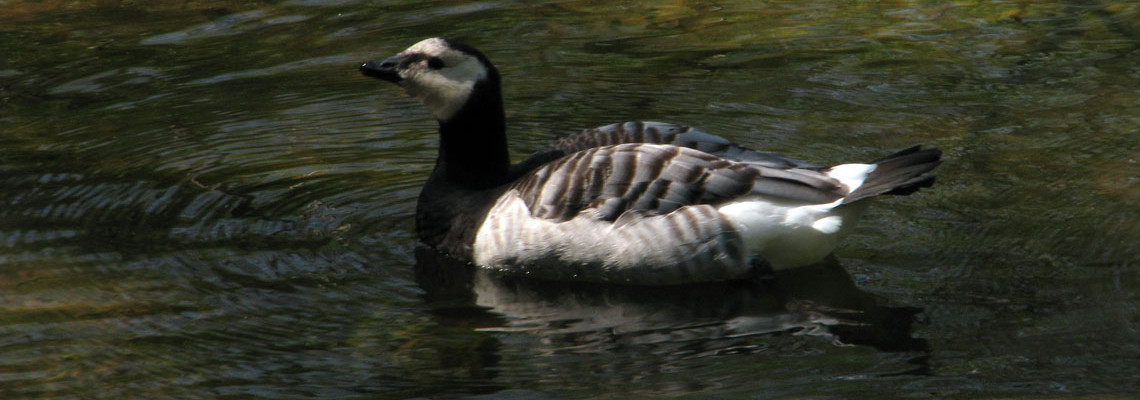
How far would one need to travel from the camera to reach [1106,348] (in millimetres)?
5566

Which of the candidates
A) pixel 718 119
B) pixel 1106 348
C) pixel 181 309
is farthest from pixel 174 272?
pixel 1106 348

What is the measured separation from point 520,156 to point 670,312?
2.58 meters

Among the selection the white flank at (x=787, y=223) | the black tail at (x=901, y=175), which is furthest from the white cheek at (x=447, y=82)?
the black tail at (x=901, y=175)

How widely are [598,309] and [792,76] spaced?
3.88 m

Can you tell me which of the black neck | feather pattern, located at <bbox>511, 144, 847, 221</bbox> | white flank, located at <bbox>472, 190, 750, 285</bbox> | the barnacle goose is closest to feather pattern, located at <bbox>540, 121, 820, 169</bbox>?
the barnacle goose

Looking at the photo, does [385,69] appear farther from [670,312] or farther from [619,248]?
[670,312]

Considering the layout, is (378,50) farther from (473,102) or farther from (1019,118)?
(1019,118)

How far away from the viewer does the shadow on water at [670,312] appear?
6.00 meters

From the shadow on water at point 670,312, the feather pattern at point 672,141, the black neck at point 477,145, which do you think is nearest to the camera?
the shadow on water at point 670,312

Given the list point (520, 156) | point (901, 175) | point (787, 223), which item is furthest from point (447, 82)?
point (901, 175)

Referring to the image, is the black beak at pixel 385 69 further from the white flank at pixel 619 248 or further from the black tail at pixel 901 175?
the black tail at pixel 901 175

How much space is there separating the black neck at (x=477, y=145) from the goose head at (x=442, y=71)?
2.3 inches

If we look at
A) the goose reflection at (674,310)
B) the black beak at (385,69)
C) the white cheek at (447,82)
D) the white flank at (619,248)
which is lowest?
the goose reflection at (674,310)

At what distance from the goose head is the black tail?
2.14 meters
